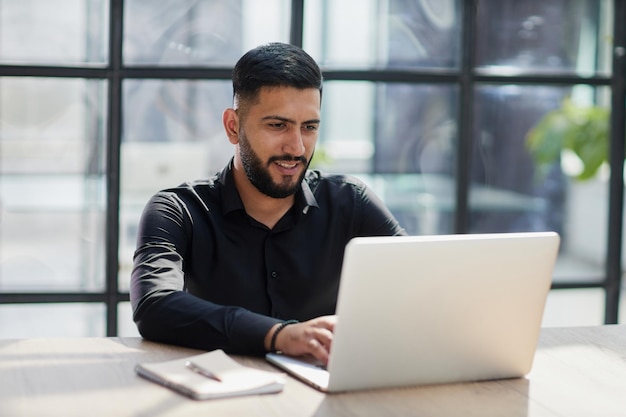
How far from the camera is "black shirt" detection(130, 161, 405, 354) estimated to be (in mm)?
2369

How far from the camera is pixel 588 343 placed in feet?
6.97

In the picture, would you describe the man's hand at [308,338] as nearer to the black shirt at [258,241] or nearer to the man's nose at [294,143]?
the black shirt at [258,241]

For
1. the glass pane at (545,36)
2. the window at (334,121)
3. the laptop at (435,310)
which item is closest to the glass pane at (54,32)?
the window at (334,121)

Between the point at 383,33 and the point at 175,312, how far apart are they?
1.78 metres

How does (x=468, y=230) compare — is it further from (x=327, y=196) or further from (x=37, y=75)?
(x=37, y=75)

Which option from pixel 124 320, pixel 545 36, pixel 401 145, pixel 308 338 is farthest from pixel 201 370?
pixel 545 36

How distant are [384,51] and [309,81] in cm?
112

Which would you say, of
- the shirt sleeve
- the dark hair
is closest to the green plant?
the dark hair

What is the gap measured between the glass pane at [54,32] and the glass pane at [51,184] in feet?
0.25

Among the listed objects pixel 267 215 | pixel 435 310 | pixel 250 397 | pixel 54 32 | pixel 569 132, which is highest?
pixel 54 32

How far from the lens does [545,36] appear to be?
11.9ft

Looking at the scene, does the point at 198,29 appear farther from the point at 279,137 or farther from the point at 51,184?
the point at 279,137

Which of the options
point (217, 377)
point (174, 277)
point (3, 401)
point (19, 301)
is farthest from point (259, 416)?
point (19, 301)

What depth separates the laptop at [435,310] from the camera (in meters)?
1.62
